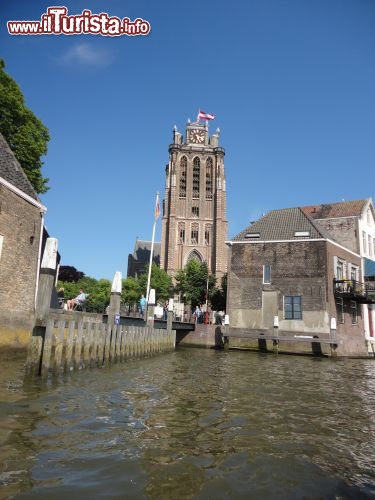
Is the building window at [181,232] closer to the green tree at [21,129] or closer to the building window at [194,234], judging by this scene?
the building window at [194,234]

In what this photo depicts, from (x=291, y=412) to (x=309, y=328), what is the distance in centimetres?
2167

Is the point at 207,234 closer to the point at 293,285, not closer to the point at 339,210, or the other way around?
the point at 339,210

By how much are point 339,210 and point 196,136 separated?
49212 millimetres

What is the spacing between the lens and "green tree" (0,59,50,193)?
2016 centimetres

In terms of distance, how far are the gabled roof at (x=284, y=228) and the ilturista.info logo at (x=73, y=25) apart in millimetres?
20352

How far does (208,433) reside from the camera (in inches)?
229

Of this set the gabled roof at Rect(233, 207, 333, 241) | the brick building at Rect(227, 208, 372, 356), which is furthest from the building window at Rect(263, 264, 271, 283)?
the gabled roof at Rect(233, 207, 333, 241)

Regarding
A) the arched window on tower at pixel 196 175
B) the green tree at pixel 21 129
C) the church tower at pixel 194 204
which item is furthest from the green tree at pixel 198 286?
the arched window on tower at pixel 196 175

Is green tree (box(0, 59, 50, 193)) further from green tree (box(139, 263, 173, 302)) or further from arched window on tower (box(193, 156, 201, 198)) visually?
arched window on tower (box(193, 156, 201, 198))

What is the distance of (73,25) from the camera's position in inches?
547

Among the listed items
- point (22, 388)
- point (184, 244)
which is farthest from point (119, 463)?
point (184, 244)

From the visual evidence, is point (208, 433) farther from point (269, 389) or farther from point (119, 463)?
point (269, 389)

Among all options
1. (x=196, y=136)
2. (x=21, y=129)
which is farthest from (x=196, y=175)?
(x=21, y=129)

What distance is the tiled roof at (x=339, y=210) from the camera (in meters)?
35.2
